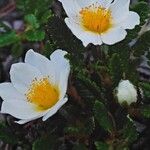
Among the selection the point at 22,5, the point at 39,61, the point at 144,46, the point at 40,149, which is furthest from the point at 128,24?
the point at 22,5

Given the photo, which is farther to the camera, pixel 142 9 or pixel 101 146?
pixel 142 9

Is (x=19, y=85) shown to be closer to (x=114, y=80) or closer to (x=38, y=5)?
(x=114, y=80)

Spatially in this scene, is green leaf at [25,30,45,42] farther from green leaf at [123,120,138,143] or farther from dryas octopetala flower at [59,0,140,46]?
green leaf at [123,120,138,143]

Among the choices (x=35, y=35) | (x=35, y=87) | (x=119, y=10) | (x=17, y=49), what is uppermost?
(x=119, y=10)

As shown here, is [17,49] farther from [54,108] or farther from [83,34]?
[54,108]

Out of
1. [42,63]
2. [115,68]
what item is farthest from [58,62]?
[115,68]

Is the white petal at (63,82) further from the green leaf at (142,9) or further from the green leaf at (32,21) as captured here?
the green leaf at (32,21)

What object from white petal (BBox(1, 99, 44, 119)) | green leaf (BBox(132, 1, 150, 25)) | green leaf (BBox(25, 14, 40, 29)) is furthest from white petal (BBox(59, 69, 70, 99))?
green leaf (BBox(25, 14, 40, 29))

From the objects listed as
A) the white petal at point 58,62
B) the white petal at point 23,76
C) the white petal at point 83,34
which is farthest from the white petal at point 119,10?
the white petal at point 23,76
